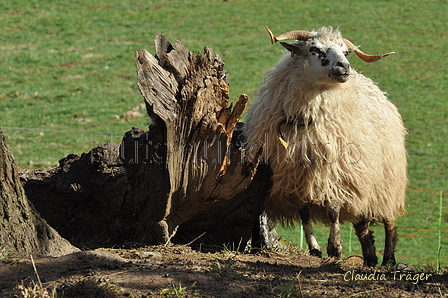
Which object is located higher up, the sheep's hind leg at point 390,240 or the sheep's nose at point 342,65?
the sheep's nose at point 342,65

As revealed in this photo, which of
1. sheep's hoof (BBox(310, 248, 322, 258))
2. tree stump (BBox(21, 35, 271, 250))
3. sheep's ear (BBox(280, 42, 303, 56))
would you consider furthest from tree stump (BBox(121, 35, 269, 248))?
sheep's hoof (BBox(310, 248, 322, 258))

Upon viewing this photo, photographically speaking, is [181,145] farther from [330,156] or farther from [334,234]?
[334,234]

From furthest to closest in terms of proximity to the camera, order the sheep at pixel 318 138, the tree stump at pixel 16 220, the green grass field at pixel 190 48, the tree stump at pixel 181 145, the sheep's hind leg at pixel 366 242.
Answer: the green grass field at pixel 190 48 → the sheep's hind leg at pixel 366 242 → the sheep at pixel 318 138 → the tree stump at pixel 181 145 → the tree stump at pixel 16 220

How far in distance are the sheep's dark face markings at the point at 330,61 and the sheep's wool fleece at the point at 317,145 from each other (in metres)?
0.21

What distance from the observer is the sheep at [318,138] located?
5754 mm

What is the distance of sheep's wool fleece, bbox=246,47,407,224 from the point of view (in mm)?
5773

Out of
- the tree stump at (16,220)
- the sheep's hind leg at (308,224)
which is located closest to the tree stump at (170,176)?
the sheep's hind leg at (308,224)

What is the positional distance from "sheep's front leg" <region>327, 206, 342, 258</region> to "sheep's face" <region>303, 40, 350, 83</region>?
129 cm

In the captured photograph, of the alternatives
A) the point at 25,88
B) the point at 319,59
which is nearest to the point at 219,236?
the point at 319,59

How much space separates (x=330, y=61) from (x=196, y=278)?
100 inches

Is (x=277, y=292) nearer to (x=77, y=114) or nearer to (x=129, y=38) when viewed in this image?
(x=77, y=114)

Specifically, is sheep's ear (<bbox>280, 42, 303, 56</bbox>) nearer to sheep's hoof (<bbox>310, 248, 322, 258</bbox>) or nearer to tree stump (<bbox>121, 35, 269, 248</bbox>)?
tree stump (<bbox>121, 35, 269, 248</bbox>)

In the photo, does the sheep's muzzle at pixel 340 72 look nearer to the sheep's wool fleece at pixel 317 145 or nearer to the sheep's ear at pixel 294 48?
the sheep's wool fleece at pixel 317 145

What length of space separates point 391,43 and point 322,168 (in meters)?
16.9
